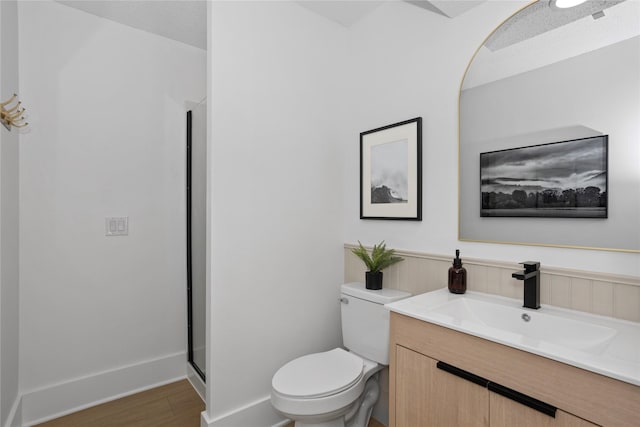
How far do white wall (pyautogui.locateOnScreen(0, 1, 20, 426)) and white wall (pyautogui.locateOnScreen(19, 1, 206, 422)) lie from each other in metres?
0.09

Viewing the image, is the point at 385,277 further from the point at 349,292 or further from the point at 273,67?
the point at 273,67

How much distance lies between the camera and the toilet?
4.60ft

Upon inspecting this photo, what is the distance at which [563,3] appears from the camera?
1252mm

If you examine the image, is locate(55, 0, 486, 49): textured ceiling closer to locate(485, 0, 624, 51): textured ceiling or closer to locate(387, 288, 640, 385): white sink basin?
locate(485, 0, 624, 51): textured ceiling

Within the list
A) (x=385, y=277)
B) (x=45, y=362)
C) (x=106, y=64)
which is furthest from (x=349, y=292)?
(x=106, y=64)

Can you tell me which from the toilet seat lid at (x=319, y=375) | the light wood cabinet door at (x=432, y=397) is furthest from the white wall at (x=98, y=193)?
the light wood cabinet door at (x=432, y=397)

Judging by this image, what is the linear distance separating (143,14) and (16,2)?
0.64 meters

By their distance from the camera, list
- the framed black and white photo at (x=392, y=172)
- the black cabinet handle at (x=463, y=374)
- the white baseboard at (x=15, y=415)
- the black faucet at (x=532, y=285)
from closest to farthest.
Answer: the black cabinet handle at (x=463, y=374) → the black faucet at (x=532, y=285) → the white baseboard at (x=15, y=415) → the framed black and white photo at (x=392, y=172)

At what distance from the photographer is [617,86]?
112 cm

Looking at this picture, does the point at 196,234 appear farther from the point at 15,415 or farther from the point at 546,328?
the point at 546,328

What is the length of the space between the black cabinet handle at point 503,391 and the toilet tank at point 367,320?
507 mm

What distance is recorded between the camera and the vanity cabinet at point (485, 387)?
786 millimetres

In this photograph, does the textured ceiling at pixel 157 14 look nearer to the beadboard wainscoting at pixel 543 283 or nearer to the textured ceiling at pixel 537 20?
the textured ceiling at pixel 537 20

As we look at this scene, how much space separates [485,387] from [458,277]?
1.80 feet
